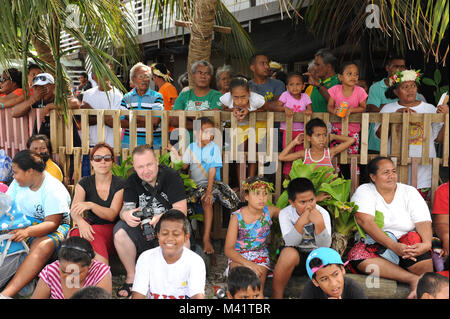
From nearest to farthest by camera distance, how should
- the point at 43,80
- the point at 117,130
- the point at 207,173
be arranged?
the point at 207,173 → the point at 117,130 → the point at 43,80

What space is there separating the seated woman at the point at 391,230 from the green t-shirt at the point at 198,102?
1771 mm

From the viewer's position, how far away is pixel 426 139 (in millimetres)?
3811

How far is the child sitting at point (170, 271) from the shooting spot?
279cm

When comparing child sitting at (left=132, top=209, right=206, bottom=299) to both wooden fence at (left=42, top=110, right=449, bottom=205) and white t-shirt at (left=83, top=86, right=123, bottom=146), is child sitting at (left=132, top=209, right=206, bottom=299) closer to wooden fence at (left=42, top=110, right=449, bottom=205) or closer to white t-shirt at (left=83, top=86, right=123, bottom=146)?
wooden fence at (left=42, top=110, right=449, bottom=205)

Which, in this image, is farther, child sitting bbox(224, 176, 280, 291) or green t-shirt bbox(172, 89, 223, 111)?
green t-shirt bbox(172, 89, 223, 111)

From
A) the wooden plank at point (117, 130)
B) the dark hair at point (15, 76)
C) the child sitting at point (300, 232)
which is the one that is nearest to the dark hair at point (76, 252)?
the child sitting at point (300, 232)

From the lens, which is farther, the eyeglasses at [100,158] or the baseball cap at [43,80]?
the baseball cap at [43,80]

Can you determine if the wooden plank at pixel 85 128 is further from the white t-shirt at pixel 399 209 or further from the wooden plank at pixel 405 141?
the wooden plank at pixel 405 141

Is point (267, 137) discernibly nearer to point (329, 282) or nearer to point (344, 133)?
point (344, 133)

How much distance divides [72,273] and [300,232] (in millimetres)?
1645

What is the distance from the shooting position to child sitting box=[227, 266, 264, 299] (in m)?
2.61

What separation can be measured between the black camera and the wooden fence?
924mm

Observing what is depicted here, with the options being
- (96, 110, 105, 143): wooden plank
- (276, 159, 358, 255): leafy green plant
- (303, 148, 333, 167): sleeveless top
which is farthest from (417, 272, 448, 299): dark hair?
(96, 110, 105, 143): wooden plank

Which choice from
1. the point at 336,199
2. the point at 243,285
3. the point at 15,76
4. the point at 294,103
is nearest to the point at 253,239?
the point at 336,199
